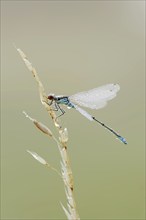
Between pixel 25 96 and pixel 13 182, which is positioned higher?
pixel 25 96

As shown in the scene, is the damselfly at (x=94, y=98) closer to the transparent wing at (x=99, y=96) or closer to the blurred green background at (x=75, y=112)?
the transparent wing at (x=99, y=96)

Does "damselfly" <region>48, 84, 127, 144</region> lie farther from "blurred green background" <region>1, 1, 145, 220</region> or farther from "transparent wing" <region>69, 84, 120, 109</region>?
"blurred green background" <region>1, 1, 145, 220</region>

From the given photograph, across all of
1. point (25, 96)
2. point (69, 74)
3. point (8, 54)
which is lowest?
point (25, 96)

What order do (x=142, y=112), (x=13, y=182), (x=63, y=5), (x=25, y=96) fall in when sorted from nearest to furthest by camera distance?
(x=13, y=182) < (x=25, y=96) < (x=142, y=112) < (x=63, y=5)

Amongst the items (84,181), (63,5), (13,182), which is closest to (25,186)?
(13,182)

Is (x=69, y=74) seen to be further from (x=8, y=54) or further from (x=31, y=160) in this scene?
(x=31, y=160)

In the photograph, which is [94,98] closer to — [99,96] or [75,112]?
[99,96]

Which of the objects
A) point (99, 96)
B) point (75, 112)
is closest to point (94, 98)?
point (99, 96)
